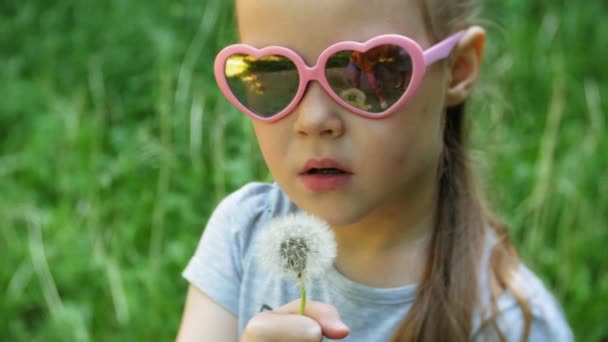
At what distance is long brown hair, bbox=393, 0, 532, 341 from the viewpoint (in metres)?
1.49

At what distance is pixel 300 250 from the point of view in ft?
3.84

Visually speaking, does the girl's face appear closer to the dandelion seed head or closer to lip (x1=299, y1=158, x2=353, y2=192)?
lip (x1=299, y1=158, x2=353, y2=192)

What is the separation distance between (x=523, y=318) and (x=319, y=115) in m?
0.51

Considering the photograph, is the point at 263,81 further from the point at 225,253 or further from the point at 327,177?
the point at 225,253

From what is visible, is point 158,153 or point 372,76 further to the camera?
point 158,153

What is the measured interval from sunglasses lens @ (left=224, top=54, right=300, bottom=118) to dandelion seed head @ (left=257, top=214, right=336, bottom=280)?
0.73 ft

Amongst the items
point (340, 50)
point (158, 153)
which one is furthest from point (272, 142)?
point (158, 153)

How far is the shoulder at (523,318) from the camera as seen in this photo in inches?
59.0

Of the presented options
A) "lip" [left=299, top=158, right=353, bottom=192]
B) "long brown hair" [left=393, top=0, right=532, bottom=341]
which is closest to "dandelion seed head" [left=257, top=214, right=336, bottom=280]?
"lip" [left=299, top=158, right=353, bottom=192]

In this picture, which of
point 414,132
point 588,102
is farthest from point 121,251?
point 588,102

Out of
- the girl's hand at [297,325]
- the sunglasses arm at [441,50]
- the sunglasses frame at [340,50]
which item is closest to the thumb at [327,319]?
the girl's hand at [297,325]

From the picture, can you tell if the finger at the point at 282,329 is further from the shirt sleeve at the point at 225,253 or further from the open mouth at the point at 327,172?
the shirt sleeve at the point at 225,253

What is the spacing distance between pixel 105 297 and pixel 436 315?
1.12 metres

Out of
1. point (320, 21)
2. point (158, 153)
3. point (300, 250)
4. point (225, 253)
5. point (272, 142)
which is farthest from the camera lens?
point (158, 153)
